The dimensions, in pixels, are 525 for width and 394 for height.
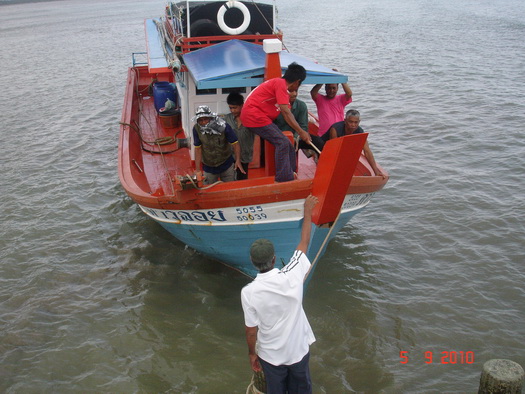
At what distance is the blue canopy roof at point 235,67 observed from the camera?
20.1 feet

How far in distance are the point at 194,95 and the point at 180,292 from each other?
2.76 m

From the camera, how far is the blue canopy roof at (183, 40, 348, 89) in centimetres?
612

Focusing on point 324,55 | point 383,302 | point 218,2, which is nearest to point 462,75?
point 324,55

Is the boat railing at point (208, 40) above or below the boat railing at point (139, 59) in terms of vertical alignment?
above

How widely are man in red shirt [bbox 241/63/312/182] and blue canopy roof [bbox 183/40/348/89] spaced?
647 millimetres

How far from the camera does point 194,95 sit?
7.09m

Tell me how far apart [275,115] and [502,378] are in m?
3.40

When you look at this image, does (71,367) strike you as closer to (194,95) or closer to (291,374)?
(291,374)

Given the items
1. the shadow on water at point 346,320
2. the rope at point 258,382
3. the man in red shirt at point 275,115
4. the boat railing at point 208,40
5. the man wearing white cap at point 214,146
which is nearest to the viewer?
the rope at point 258,382

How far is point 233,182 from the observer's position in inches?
233

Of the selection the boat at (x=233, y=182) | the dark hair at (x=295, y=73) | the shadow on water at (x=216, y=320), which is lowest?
the shadow on water at (x=216, y=320)

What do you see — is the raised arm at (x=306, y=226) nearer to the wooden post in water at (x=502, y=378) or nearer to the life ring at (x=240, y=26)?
the wooden post in water at (x=502, y=378)

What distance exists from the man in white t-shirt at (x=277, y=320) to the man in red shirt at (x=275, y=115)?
1.96 metres

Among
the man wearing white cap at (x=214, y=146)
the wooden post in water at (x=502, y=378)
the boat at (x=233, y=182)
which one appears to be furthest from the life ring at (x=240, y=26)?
the wooden post in water at (x=502, y=378)
